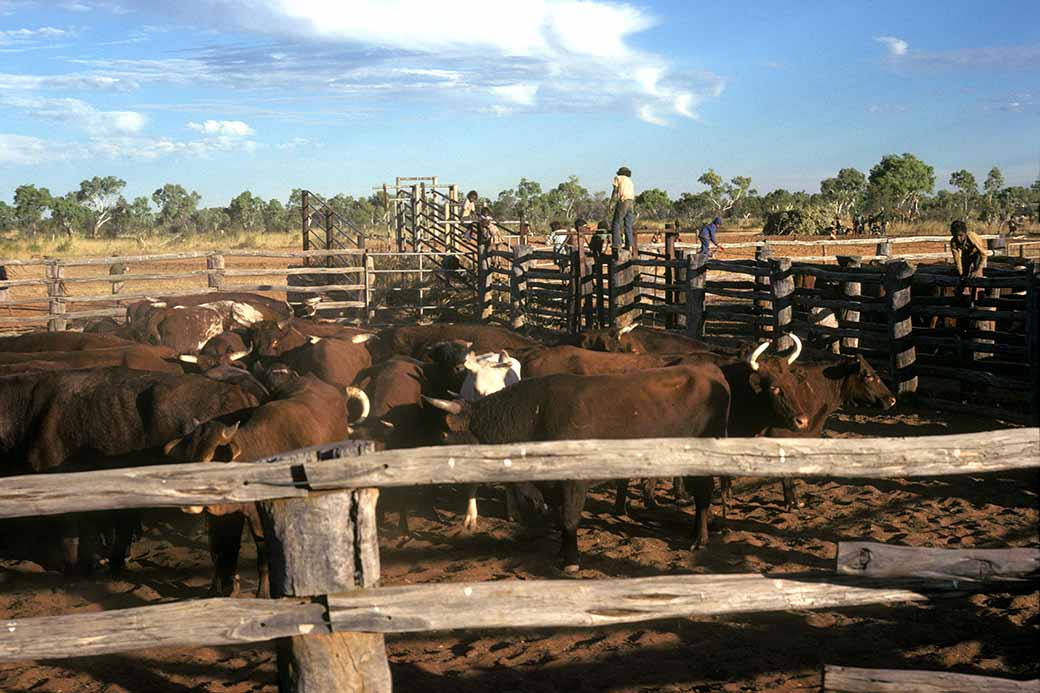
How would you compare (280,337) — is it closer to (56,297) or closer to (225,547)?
(225,547)

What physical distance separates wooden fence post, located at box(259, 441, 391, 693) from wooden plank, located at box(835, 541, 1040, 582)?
1940mm

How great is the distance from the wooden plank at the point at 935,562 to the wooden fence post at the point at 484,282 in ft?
58.2

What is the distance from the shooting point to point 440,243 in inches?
1135

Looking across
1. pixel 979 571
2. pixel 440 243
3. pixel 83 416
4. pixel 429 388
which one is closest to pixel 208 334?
pixel 429 388

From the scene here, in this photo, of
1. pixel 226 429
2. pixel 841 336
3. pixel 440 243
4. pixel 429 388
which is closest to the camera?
pixel 226 429

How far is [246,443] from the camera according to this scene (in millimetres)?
7031

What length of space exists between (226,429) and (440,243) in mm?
22475

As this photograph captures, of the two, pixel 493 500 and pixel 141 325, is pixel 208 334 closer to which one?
pixel 141 325

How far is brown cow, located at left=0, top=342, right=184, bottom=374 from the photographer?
9719 millimetres

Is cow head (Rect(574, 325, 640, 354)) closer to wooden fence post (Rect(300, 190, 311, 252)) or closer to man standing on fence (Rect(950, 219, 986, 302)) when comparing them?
man standing on fence (Rect(950, 219, 986, 302))

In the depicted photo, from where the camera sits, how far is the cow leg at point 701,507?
7523 mm

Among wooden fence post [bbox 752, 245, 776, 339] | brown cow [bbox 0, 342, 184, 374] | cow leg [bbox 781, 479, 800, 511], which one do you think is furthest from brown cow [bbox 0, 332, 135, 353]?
wooden fence post [bbox 752, 245, 776, 339]

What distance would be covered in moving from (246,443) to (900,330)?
342 inches

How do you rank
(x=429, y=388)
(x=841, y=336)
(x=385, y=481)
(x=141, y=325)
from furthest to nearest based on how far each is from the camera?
(x=141, y=325), (x=841, y=336), (x=429, y=388), (x=385, y=481)
